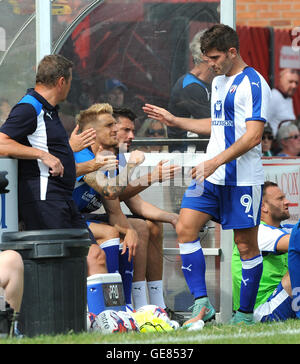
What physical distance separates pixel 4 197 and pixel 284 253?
2541mm

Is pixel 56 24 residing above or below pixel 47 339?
above

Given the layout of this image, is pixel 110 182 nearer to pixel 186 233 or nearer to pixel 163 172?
pixel 163 172

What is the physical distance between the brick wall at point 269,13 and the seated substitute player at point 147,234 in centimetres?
800

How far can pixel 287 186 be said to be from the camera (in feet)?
28.8

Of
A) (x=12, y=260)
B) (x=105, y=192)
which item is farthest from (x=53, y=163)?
(x=12, y=260)

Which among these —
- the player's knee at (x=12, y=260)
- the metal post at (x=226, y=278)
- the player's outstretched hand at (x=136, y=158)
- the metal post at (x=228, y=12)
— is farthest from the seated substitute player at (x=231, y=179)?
the player's knee at (x=12, y=260)

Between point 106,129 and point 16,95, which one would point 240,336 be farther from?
point 16,95

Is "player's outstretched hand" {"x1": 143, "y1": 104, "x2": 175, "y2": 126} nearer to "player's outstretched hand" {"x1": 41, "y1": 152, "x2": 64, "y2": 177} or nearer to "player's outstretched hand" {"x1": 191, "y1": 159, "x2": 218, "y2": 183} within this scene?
"player's outstretched hand" {"x1": 191, "y1": 159, "x2": 218, "y2": 183}

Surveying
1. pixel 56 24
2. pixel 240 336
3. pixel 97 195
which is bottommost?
pixel 240 336

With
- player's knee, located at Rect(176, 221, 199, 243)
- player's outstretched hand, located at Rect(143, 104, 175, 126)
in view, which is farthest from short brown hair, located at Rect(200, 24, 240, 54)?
player's knee, located at Rect(176, 221, 199, 243)

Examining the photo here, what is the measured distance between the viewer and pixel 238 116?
7.21 meters

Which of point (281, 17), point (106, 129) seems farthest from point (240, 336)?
point (281, 17)
